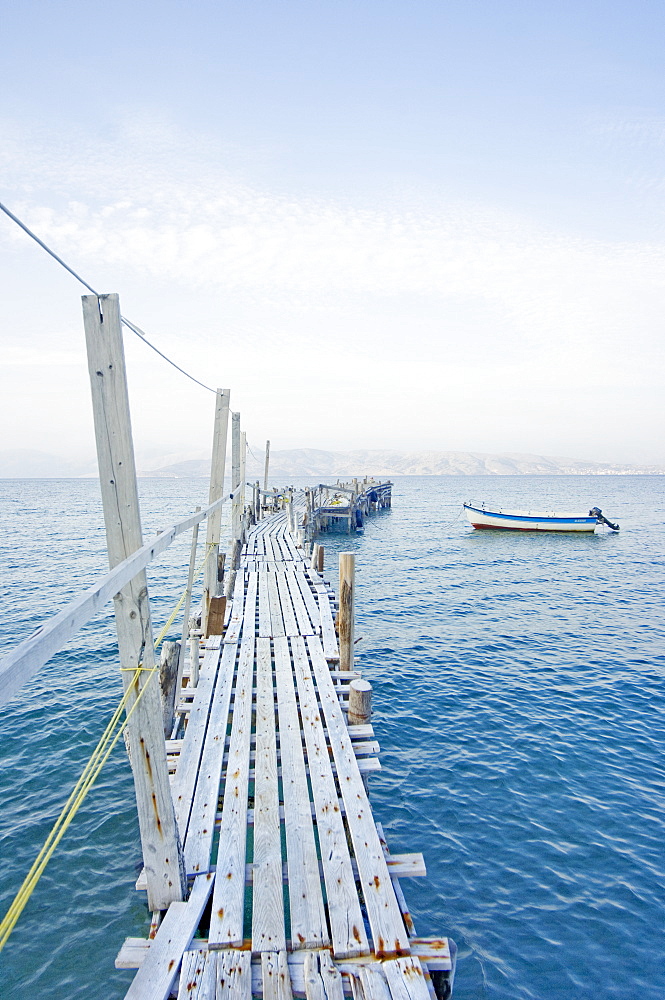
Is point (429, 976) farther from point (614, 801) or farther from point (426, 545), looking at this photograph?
point (426, 545)

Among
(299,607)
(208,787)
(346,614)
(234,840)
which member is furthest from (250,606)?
(234,840)

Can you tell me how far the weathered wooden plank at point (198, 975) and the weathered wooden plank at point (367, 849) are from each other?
1.24m

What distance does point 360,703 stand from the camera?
7145mm

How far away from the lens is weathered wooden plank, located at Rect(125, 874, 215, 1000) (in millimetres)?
3654

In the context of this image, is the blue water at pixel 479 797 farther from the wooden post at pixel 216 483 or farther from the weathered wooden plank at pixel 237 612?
the wooden post at pixel 216 483

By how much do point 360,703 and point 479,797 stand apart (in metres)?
3.48

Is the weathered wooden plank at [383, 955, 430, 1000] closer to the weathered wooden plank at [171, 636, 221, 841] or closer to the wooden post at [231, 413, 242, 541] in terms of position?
the weathered wooden plank at [171, 636, 221, 841]

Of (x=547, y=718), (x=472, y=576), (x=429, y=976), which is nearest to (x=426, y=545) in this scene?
(x=472, y=576)

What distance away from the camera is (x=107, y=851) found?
736 centimetres

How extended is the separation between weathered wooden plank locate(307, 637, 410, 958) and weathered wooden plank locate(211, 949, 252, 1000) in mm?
986

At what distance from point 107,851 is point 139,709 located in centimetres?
505

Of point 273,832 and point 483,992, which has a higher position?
point 273,832

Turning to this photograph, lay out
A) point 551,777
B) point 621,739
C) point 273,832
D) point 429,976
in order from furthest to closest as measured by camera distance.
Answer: point 621,739, point 551,777, point 273,832, point 429,976

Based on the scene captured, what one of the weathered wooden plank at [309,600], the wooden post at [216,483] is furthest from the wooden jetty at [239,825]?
the wooden post at [216,483]
